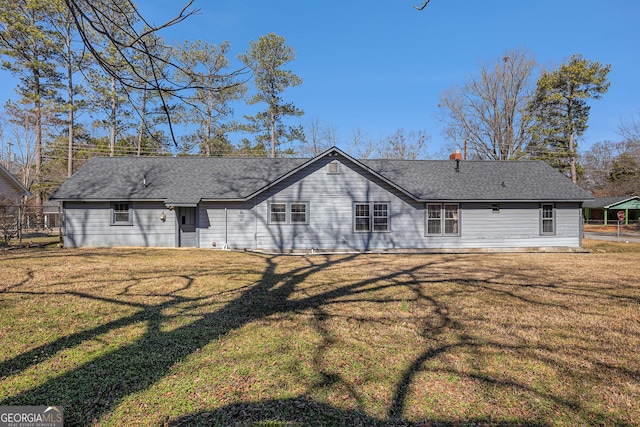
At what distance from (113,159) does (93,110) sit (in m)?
10.4

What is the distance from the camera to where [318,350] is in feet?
14.0

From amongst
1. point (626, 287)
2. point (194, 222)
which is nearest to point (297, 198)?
point (194, 222)

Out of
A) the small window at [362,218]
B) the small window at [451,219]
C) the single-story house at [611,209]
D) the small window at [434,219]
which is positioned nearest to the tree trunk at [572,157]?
the single-story house at [611,209]

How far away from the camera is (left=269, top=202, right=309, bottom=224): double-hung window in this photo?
14.9 meters

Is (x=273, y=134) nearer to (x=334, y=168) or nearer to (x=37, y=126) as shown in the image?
(x=334, y=168)

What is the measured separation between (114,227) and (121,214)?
0.68 m

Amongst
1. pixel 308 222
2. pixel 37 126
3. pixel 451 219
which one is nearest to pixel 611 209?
pixel 451 219

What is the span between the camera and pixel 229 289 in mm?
7488

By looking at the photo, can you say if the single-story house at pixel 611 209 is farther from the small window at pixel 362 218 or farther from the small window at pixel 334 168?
the small window at pixel 334 168

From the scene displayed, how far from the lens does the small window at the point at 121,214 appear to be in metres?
15.0

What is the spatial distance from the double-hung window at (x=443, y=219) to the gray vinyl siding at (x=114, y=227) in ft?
40.3

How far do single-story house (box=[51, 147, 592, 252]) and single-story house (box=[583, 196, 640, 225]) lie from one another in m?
25.4

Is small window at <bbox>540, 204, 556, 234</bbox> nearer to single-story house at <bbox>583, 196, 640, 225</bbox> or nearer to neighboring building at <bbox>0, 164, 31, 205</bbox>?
single-story house at <bbox>583, 196, 640, 225</bbox>

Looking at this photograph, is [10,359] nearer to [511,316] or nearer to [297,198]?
[511,316]
